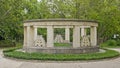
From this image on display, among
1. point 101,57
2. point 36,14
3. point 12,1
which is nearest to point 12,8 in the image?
point 12,1

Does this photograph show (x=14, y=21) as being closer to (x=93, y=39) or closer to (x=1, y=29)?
(x=1, y=29)

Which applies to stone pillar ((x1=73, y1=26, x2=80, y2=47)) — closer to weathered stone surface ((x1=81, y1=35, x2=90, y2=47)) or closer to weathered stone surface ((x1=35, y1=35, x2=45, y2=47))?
weathered stone surface ((x1=81, y1=35, x2=90, y2=47))

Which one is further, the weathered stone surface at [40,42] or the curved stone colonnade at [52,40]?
the weathered stone surface at [40,42]

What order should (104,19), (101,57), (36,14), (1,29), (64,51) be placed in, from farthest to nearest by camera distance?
(36,14)
(104,19)
(1,29)
(64,51)
(101,57)

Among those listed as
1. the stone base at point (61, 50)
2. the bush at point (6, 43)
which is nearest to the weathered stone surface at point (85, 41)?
the stone base at point (61, 50)

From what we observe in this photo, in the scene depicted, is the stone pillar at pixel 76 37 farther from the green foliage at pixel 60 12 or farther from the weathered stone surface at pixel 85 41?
the green foliage at pixel 60 12

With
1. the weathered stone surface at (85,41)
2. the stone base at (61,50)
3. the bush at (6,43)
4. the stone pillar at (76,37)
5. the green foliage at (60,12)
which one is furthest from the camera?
the bush at (6,43)

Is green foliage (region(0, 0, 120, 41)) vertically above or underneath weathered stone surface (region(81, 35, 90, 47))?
above

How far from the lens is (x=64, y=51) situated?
1539cm

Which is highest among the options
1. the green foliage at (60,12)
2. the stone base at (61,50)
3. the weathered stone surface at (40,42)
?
the green foliage at (60,12)

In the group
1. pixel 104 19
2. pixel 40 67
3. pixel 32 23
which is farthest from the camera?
pixel 104 19

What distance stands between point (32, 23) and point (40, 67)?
18.5ft

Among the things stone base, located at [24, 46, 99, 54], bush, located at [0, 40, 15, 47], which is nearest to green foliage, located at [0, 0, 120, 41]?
bush, located at [0, 40, 15, 47]

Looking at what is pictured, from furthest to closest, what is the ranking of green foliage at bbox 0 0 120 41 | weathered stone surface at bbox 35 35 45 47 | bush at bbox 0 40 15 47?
bush at bbox 0 40 15 47 → green foliage at bbox 0 0 120 41 → weathered stone surface at bbox 35 35 45 47
